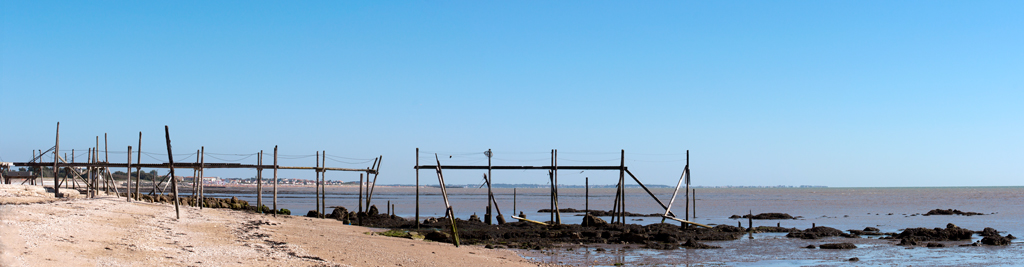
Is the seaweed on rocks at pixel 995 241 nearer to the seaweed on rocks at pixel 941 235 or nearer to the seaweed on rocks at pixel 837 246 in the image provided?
the seaweed on rocks at pixel 941 235

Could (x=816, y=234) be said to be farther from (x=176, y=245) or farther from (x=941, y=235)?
(x=176, y=245)

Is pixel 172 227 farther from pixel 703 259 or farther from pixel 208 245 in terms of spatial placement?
pixel 703 259

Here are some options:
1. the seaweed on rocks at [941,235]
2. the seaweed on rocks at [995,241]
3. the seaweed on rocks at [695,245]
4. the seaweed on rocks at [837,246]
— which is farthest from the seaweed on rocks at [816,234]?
the seaweed on rocks at [695,245]

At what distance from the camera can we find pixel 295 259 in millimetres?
15188

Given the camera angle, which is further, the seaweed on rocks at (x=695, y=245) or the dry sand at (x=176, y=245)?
the seaweed on rocks at (x=695, y=245)

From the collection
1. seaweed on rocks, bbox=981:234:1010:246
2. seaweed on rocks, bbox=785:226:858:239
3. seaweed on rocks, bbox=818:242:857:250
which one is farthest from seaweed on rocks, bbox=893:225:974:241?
seaweed on rocks, bbox=818:242:857:250

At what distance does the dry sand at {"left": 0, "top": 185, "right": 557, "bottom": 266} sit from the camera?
1262 centimetres

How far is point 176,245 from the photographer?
616 inches

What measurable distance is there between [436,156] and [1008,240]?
22.1 meters

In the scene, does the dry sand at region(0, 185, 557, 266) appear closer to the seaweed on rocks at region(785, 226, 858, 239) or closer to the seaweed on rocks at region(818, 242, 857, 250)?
the seaweed on rocks at region(818, 242, 857, 250)

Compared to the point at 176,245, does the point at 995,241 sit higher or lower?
lower

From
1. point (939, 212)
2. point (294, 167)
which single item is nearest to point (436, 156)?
point (294, 167)

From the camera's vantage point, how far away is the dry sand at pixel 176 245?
12.6 meters

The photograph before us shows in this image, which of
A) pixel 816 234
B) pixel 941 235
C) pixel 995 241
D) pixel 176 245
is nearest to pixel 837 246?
pixel 816 234
